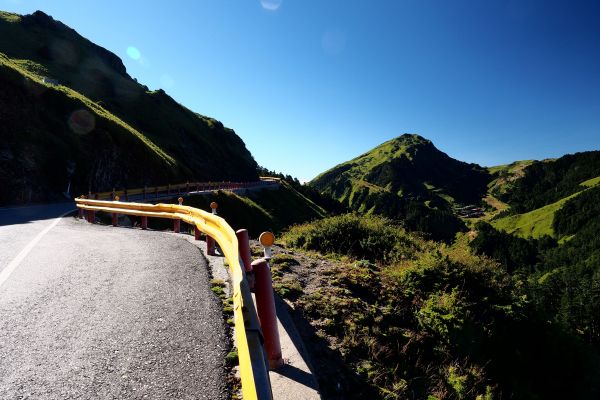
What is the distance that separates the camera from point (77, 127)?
37.6 m

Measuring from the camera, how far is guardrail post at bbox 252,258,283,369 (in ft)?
12.5

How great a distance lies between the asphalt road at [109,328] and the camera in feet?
11.3

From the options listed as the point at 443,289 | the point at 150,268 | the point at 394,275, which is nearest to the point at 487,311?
the point at 443,289

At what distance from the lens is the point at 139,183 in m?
42.1

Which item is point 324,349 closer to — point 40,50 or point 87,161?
point 87,161

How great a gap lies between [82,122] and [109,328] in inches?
1635

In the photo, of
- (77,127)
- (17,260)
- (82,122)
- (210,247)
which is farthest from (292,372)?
(82,122)

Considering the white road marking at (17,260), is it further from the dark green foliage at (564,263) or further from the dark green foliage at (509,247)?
the dark green foliage at (509,247)

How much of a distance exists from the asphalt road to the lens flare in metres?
33.9

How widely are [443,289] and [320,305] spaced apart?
11.1ft

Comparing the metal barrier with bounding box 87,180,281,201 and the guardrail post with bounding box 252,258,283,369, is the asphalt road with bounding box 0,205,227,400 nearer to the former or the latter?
the guardrail post with bounding box 252,258,283,369

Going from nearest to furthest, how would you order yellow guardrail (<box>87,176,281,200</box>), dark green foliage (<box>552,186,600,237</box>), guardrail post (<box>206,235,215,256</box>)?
guardrail post (<box>206,235,215,256</box>)
yellow guardrail (<box>87,176,281,200</box>)
dark green foliage (<box>552,186,600,237</box>)

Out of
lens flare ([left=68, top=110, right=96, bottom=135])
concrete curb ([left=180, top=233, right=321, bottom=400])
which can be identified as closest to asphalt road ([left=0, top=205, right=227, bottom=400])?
concrete curb ([left=180, top=233, right=321, bottom=400])

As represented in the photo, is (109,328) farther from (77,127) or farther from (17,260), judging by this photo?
(77,127)
